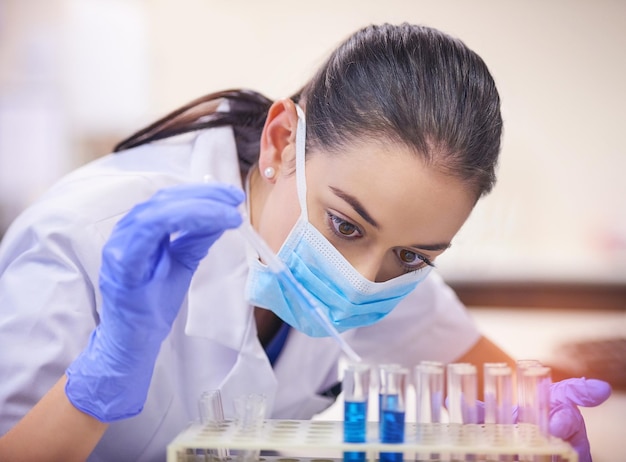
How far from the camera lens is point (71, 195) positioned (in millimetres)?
1402

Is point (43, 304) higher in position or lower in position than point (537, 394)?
higher

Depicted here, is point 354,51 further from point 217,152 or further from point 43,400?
point 43,400

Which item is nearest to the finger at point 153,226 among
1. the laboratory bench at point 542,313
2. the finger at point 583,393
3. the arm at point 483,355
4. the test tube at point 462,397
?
the test tube at point 462,397

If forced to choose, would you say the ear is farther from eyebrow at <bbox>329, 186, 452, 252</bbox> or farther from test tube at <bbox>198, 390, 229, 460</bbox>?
test tube at <bbox>198, 390, 229, 460</bbox>

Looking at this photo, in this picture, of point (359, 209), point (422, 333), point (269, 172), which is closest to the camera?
point (359, 209)

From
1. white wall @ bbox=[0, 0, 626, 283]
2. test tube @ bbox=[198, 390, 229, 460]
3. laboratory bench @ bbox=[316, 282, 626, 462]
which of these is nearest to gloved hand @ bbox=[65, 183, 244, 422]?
test tube @ bbox=[198, 390, 229, 460]

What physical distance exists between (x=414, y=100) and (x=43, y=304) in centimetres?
77

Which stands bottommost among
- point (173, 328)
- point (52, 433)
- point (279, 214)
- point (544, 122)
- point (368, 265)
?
point (52, 433)

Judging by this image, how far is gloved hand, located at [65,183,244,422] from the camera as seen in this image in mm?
1020

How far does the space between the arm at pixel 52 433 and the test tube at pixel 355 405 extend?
41 centimetres

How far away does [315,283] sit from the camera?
1314 millimetres

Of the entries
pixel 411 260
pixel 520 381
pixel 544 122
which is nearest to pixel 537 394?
pixel 520 381

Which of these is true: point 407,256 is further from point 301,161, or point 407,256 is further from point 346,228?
point 301,161

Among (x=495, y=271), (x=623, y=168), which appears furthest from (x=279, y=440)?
(x=623, y=168)
